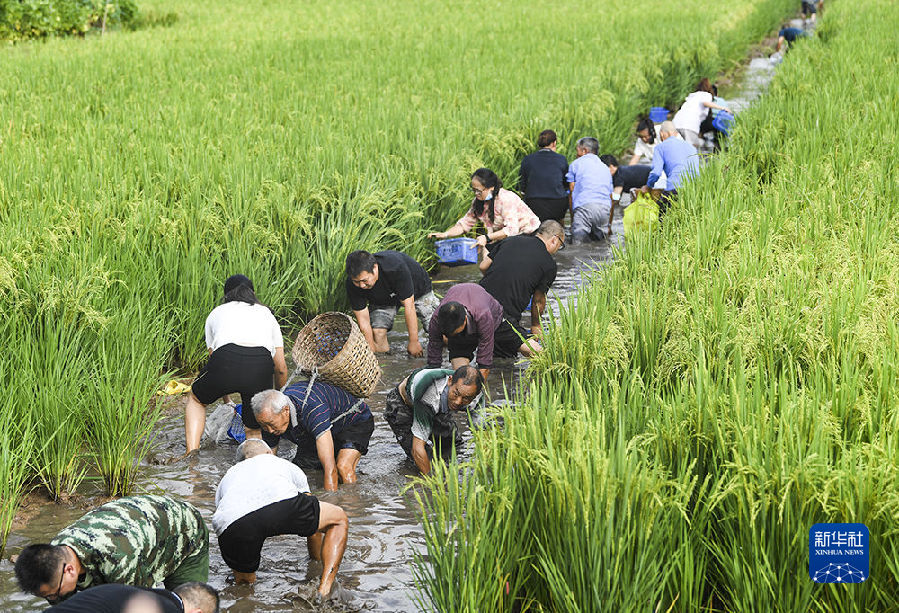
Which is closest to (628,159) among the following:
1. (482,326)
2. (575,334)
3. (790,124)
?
(790,124)

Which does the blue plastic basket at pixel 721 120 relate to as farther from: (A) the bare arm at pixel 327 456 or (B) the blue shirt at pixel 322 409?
(A) the bare arm at pixel 327 456

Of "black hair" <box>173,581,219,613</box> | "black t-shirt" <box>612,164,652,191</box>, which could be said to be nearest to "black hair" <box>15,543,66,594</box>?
"black hair" <box>173,581,219,613</box>

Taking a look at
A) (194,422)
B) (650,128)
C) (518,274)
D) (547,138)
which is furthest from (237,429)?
(650,128)

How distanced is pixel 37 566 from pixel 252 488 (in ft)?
3.46

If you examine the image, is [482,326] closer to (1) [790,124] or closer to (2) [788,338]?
(2) [788,338]

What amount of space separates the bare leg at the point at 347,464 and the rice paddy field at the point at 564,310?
647 mm

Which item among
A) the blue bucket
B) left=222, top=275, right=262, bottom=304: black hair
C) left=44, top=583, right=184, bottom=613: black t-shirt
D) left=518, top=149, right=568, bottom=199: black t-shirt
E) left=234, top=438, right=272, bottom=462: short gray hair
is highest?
left=518, top=149, right=568, bottom=199: black t-shirt

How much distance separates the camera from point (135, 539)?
3699mm

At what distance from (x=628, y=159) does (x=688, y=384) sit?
9.77 metres

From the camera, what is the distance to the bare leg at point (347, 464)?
209 inches

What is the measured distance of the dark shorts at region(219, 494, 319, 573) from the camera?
414cm

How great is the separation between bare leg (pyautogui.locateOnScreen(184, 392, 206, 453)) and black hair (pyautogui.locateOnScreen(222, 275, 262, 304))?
2.02ft

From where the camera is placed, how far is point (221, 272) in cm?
679
